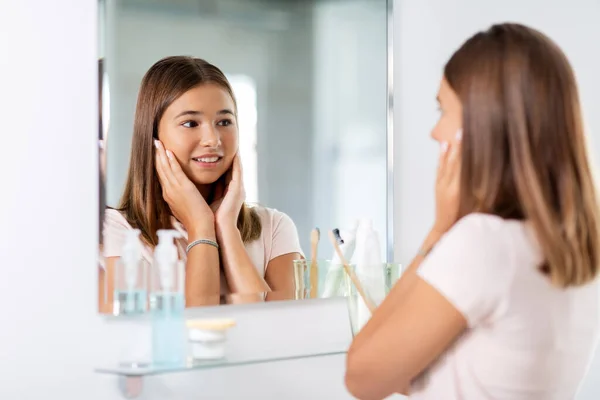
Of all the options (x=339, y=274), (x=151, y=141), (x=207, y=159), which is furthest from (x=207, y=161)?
(x=339, y=274)

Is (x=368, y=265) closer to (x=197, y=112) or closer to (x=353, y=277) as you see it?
(x=353, y=277)

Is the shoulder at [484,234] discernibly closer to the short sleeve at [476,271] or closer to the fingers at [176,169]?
the short sleeve at [476,271]

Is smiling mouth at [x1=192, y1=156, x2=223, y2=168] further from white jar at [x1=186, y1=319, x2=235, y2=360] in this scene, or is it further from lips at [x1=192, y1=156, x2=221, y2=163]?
white jar at [x1=186, y1=319, x2=235, y2=360]

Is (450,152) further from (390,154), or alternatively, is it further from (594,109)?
(594,109)

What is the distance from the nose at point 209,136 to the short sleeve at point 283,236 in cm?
19

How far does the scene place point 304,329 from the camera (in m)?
1.60

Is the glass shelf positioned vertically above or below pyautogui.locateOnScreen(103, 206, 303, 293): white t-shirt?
below

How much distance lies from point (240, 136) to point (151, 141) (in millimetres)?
182

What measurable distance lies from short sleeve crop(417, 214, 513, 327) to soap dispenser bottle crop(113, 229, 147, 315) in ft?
1.70

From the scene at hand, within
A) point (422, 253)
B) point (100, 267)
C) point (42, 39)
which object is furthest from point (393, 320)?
point (42, 39)

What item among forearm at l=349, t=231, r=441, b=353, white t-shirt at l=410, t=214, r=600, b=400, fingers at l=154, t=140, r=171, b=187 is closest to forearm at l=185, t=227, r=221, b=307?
fingers at l=154, t=140, r=171, b=187

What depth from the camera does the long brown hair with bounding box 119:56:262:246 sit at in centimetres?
136

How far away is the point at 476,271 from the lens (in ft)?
3.33

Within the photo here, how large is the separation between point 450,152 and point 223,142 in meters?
0.45
